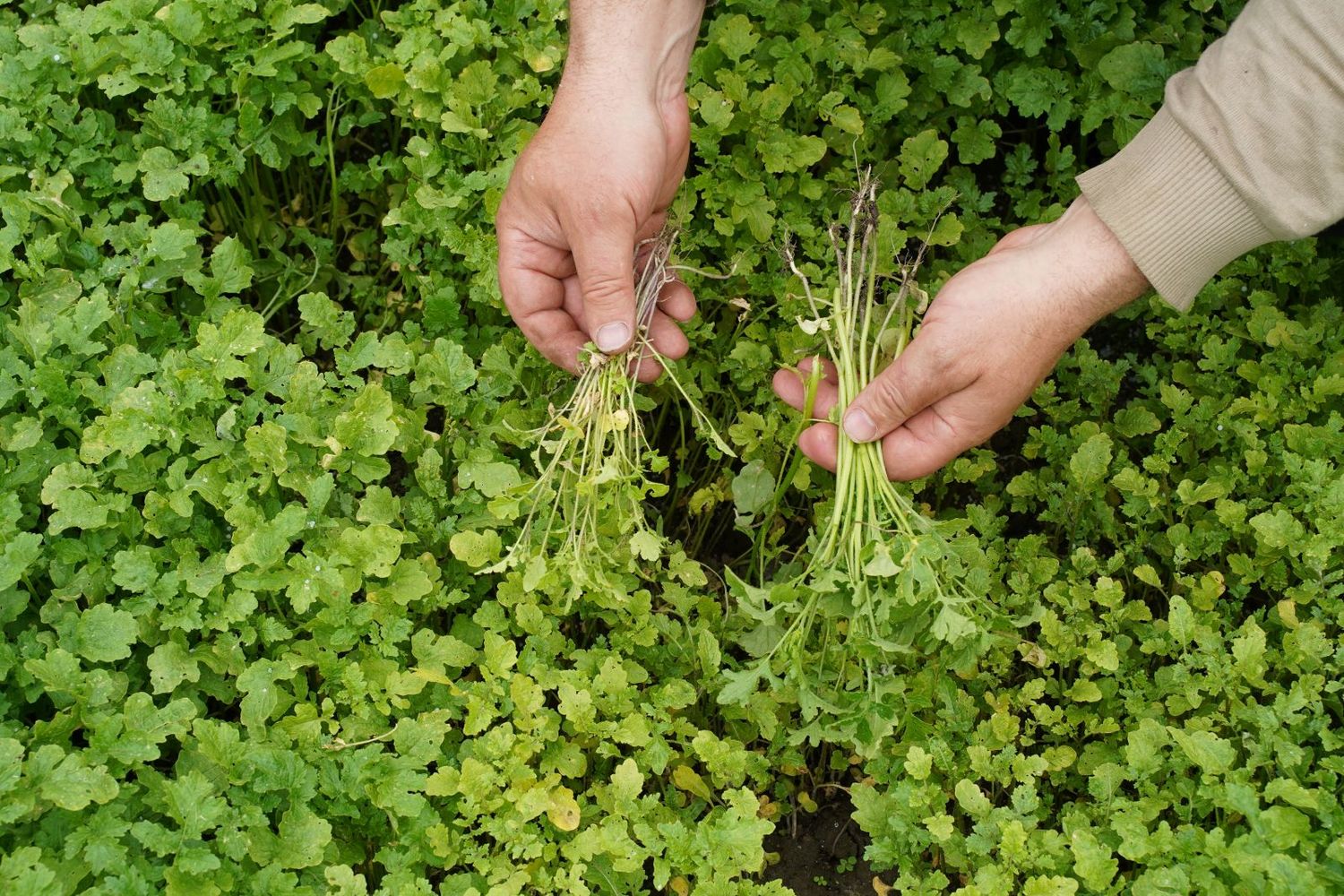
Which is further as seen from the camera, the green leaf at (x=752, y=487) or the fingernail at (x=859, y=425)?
the green leaf at (x=752, y=487)

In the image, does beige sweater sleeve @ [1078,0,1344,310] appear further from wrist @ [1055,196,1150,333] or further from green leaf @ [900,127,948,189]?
green leaf @ [900,127,948,189]

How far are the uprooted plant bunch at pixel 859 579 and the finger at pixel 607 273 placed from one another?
14.0 inches

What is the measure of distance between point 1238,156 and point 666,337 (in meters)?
1.17

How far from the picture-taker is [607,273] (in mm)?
2322

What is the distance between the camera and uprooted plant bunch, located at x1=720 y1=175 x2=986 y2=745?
221 cm

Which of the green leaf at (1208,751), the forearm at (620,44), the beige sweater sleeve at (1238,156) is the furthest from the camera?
the forearm at (620,44)

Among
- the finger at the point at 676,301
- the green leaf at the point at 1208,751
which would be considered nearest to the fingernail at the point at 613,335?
the finger at the point at 676,301

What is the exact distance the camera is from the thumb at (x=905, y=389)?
7.36 ft

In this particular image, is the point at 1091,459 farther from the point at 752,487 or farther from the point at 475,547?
the point at 475,547

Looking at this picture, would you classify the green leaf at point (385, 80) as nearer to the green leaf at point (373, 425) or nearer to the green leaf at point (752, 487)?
the green leaf at point (373, 425)

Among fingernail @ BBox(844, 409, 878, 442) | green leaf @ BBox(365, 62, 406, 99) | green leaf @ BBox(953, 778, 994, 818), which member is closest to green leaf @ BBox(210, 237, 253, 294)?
green leaf @ BBox(365, 62, 406, 99)

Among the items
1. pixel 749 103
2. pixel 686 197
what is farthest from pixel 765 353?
pixel 749 103

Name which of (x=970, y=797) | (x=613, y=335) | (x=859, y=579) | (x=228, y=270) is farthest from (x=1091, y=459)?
(x=228, y=270)

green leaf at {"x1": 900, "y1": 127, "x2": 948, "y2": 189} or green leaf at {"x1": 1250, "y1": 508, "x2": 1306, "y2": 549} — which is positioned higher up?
green leaf at {"x1": 900, "y1": 127, "x2": 948, "y2": 189}
